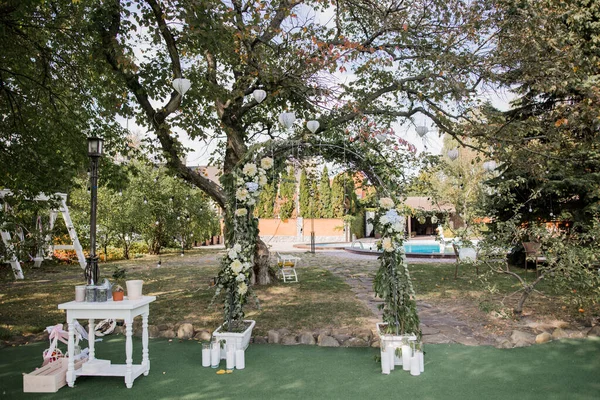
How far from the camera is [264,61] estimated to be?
7.12 m

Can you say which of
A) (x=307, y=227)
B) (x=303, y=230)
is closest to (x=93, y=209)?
(x=303, y=230)

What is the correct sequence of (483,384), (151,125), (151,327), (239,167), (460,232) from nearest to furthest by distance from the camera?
1. (483,384)
2. (239,167)
3. (151,327)
4. (460,232)
5. (151,125)

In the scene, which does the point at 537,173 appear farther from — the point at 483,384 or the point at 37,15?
the point at 37,15

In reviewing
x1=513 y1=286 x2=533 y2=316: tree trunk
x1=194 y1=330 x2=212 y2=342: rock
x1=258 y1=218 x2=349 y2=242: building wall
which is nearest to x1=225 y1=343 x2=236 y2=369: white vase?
x1=194 y1=330 x2=212 y2=342: rock

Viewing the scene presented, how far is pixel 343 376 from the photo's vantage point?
4.22 m

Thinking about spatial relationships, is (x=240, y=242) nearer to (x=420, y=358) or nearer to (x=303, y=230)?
(x=420, y=358)

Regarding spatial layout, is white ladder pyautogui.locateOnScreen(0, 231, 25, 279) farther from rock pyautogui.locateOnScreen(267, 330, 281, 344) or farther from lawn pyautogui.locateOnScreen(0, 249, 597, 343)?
rock pyautogui.locateOnScreen(267, 330, 281, 344)

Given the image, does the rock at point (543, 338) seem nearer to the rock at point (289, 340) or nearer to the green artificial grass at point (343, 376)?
the green artificial grass at point (343, 376)

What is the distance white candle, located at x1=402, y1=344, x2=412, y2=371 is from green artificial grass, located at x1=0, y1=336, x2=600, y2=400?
74 mm

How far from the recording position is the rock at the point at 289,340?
5254 millimetres

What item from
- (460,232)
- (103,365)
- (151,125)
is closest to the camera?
(103,365)

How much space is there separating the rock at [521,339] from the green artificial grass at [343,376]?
108mm

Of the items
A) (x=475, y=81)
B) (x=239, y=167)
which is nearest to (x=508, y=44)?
(x=475, y=81)

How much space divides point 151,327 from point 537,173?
7351mm
